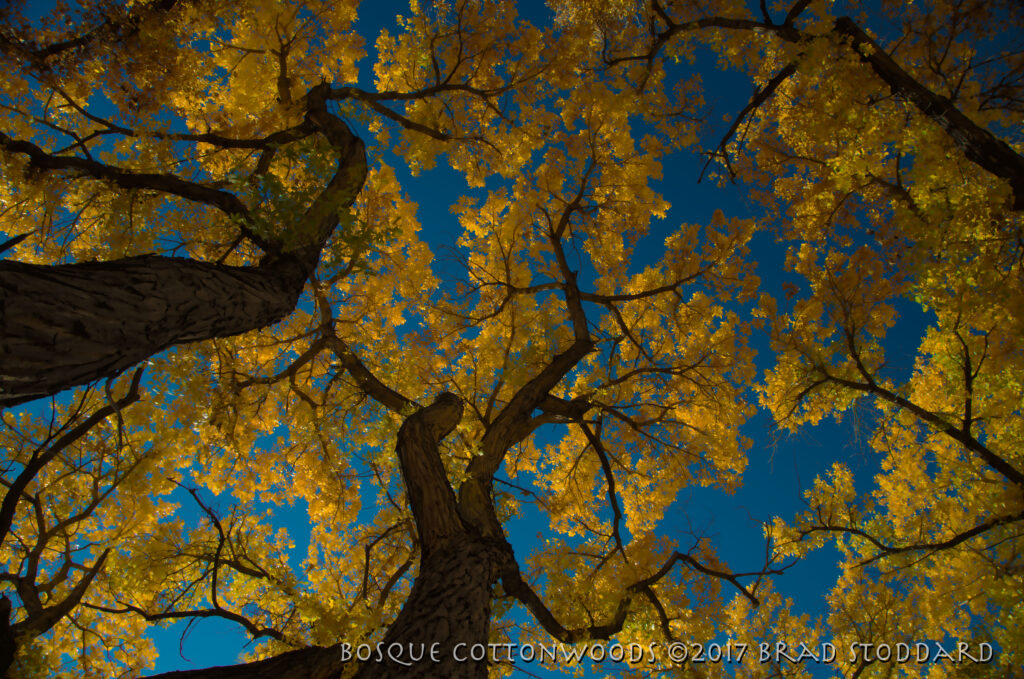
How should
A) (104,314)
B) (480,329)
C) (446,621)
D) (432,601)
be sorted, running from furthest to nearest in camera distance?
(480,329)
(432,601)
(446,621)
(104,314)

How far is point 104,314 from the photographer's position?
2229 mm

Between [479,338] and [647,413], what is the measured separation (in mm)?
3398

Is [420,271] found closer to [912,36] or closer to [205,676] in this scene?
[205,676]

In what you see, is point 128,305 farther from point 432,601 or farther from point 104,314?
point 432,601

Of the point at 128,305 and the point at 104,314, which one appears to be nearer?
the point at 104,314

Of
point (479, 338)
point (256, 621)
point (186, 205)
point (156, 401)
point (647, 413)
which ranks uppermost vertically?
point (479, 338)

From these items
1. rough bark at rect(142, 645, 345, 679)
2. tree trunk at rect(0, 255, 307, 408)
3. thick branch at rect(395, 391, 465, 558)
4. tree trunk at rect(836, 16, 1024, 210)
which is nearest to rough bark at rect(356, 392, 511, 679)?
thick branch at rect(395, 391, 465, 558)

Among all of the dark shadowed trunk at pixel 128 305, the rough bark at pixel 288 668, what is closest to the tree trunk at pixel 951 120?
the dark shadowed trunk at pixel 128 305

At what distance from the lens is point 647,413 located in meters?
8.38

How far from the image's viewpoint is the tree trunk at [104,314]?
1.91 meters

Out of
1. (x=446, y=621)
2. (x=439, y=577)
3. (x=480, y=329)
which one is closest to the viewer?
(x=446, y=621)

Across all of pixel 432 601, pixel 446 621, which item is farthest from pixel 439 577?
pixel 446 621

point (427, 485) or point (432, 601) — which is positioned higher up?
point (427, 485)

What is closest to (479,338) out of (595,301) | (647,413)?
(595,301)
